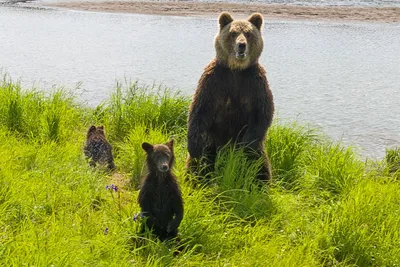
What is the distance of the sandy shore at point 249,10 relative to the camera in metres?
15.6

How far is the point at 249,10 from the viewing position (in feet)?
53.7

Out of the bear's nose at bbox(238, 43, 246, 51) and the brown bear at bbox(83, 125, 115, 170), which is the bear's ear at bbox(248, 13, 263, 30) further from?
the brown bear at bbox(83, 125, 115, 170)

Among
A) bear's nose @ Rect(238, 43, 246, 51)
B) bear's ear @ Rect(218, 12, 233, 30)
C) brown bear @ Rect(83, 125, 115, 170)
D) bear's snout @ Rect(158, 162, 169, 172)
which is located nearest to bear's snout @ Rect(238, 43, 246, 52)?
bear's nose @ Rect(238, 43, 246, 51)

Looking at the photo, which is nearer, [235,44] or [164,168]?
[164,168]

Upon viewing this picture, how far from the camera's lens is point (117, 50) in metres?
11.0

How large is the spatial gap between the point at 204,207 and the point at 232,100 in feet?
3.08

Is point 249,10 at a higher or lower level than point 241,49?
lower

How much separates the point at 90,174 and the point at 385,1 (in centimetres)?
1688

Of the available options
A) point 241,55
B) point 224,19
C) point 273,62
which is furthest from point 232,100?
point 273,62

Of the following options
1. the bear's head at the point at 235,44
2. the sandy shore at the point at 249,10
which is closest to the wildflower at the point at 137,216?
the bear's head at the point at 235,44

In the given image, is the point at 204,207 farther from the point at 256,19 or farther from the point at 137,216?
the point at 256,19

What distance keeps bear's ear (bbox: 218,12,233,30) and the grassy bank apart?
40.3 inches

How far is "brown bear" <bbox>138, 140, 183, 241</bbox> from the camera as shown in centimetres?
319

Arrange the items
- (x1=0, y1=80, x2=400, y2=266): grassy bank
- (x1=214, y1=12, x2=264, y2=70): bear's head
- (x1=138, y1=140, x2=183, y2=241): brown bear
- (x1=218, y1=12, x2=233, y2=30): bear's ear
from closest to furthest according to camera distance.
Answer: (x1=0, y1=80, x2=400, y2=266): grassy bank
(x1=138, y1=140, x2=183, y2=241): brown bear
(x1=214, y1=12, x2=264, y2=70): bear's head
(x1=218, y1=12, x2=233, y2=30): bear's ear
